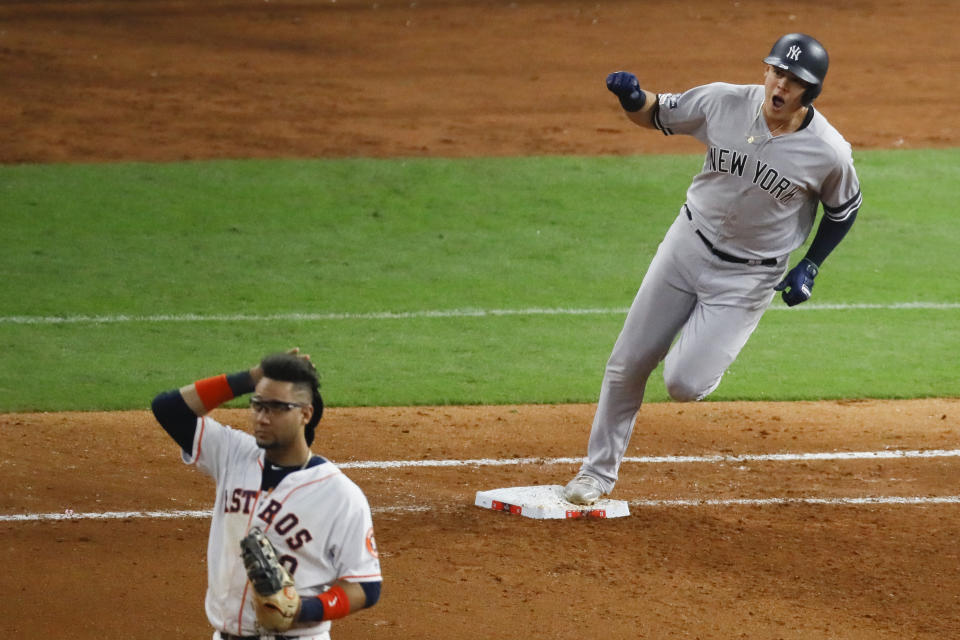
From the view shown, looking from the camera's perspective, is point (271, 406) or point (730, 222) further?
point (730, 222)

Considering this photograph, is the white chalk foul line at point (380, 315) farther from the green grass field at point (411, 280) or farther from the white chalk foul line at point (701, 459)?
the white chalk foul line at point (701, 459)

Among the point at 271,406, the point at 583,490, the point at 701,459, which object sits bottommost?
the point at 701,459

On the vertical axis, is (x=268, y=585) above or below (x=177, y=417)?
below

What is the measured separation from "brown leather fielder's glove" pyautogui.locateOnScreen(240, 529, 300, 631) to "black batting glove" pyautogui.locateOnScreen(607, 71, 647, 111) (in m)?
2.96

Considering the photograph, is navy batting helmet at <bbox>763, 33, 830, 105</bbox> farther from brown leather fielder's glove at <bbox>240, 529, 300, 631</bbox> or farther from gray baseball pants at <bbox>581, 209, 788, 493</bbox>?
brown leather fielder's glove at <bbox>240, 529, 300, 631</bbox>

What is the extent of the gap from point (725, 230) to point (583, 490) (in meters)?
1.33

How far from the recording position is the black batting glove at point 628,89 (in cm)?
581

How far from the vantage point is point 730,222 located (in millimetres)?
5844

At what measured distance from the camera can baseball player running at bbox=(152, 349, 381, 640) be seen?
Result: 12.0ft

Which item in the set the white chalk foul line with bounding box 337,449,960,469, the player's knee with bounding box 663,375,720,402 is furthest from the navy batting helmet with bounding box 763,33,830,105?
the white chalk foul line with bounding box 337,449,960,469

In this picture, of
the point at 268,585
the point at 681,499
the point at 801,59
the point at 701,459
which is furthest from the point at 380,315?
the point at 268,585

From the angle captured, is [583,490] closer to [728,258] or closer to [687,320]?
[687,320]

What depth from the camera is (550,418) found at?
803cm

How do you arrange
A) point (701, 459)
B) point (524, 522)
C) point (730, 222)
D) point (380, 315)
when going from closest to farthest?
point (730, 222) < point (524, 522) < point (701, 459) < point (380, 315)
